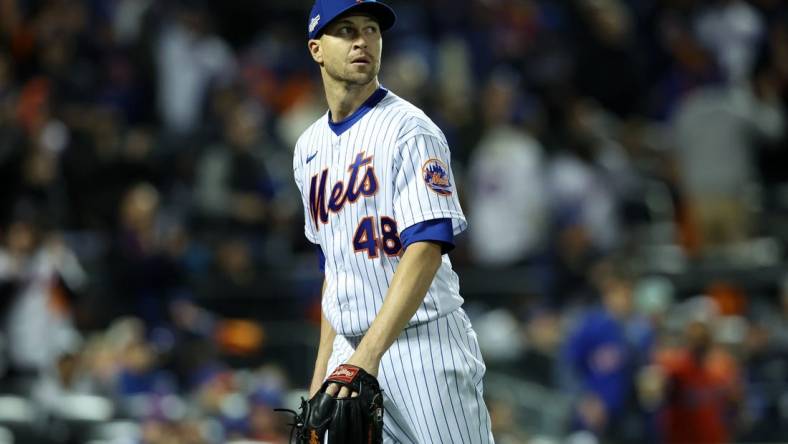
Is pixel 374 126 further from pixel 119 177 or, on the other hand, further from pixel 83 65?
pixel 83 65

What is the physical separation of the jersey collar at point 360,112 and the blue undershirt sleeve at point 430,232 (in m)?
0.46

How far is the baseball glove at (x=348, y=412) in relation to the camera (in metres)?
4.21

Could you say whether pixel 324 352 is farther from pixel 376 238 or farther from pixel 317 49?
pixel 317 49

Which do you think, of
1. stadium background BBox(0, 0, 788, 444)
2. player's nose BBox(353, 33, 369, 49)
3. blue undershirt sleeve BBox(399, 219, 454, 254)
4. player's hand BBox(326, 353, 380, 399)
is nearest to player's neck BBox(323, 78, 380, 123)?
player's nose BBox(353, 33, 369, 49)

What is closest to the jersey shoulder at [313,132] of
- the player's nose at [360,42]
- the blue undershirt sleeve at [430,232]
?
the player's nose at [360,42]

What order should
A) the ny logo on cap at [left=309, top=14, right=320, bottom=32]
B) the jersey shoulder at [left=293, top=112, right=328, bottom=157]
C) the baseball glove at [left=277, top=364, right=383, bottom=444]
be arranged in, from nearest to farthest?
the baseball glove at [left=277, top=364, right=383, bottom=444] → the ny logo on cap at [left=309, top=14, right=320, bottom=32] → the jersey shoulder at [left=293, top=112, right=328, bottom=157]

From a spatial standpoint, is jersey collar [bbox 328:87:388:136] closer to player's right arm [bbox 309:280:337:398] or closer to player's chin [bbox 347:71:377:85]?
player's chin [bbox 347:71:377:85]

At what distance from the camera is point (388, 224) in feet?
14.7

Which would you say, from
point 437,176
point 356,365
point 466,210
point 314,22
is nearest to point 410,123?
point 437,176

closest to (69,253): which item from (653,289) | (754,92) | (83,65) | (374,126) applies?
(83,65)

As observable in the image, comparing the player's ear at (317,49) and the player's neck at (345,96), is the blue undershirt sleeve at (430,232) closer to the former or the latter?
the player's neck at (345,96)

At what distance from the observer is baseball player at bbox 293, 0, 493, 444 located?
4395mm

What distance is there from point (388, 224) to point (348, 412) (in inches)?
23.6

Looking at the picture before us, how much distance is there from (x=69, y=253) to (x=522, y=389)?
143 inches
